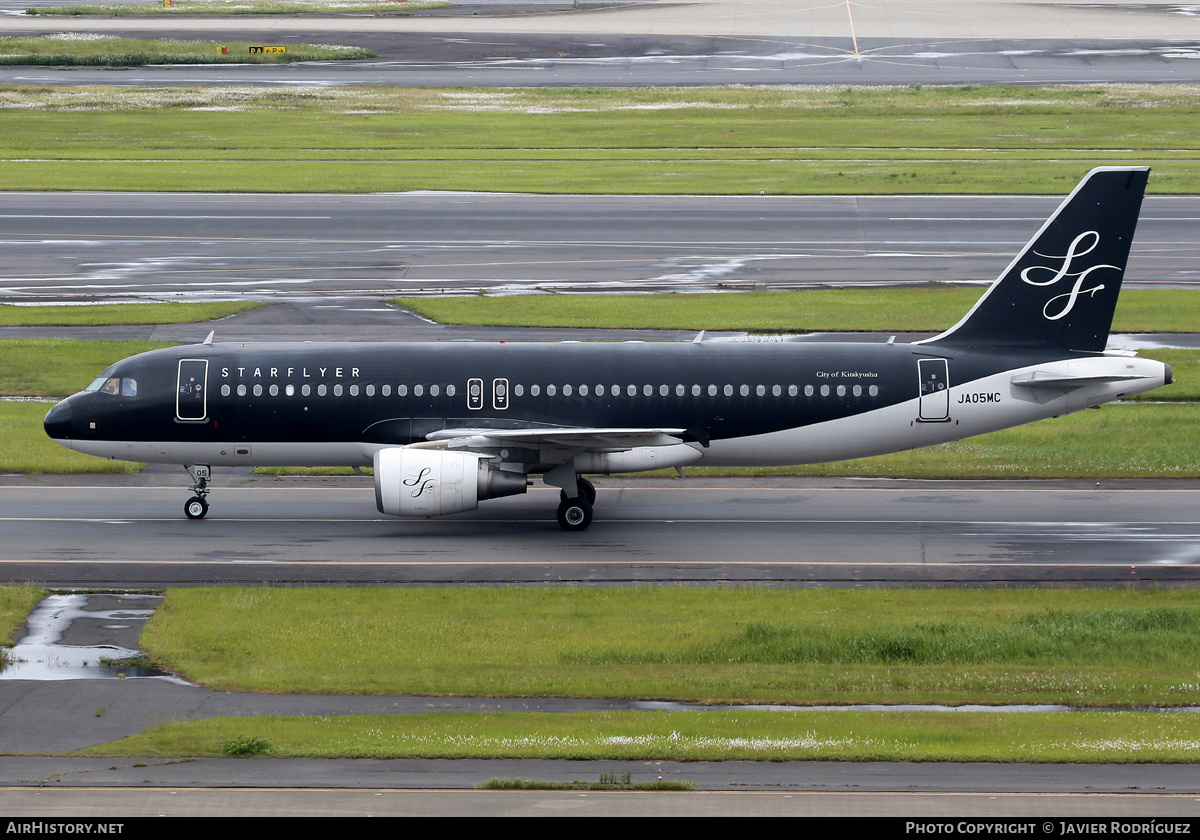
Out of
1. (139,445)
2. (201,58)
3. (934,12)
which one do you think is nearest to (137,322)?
(139,445)

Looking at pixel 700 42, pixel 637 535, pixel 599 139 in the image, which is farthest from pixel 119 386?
pixel 700 42

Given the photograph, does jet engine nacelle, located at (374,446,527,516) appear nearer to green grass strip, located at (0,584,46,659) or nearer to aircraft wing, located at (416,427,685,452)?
aircraft wing, located at (416,427,685,452)

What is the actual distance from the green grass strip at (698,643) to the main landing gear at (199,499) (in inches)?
239

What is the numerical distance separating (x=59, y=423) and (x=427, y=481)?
1045 centimetres

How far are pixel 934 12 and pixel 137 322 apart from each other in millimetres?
115265

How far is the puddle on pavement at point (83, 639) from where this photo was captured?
2650 centimetres

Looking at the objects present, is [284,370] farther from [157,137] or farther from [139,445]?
[157,137]

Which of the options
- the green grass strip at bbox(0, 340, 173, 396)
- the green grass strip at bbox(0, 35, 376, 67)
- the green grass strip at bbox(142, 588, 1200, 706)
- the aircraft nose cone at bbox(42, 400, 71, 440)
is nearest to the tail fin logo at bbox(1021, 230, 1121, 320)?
the green grass strip at bbox(142, 588, 1200, 706)

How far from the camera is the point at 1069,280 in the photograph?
36781 mm

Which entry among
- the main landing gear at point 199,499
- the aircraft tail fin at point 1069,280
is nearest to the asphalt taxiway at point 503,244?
the main landing gear at point 199,499

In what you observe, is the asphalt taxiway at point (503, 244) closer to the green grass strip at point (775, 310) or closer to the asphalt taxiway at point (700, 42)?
the green grass strip at point (775, 310)

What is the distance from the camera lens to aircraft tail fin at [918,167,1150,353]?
3644cm

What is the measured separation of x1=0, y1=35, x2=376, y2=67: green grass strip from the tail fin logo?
97.6m

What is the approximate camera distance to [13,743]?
73.8 ft
